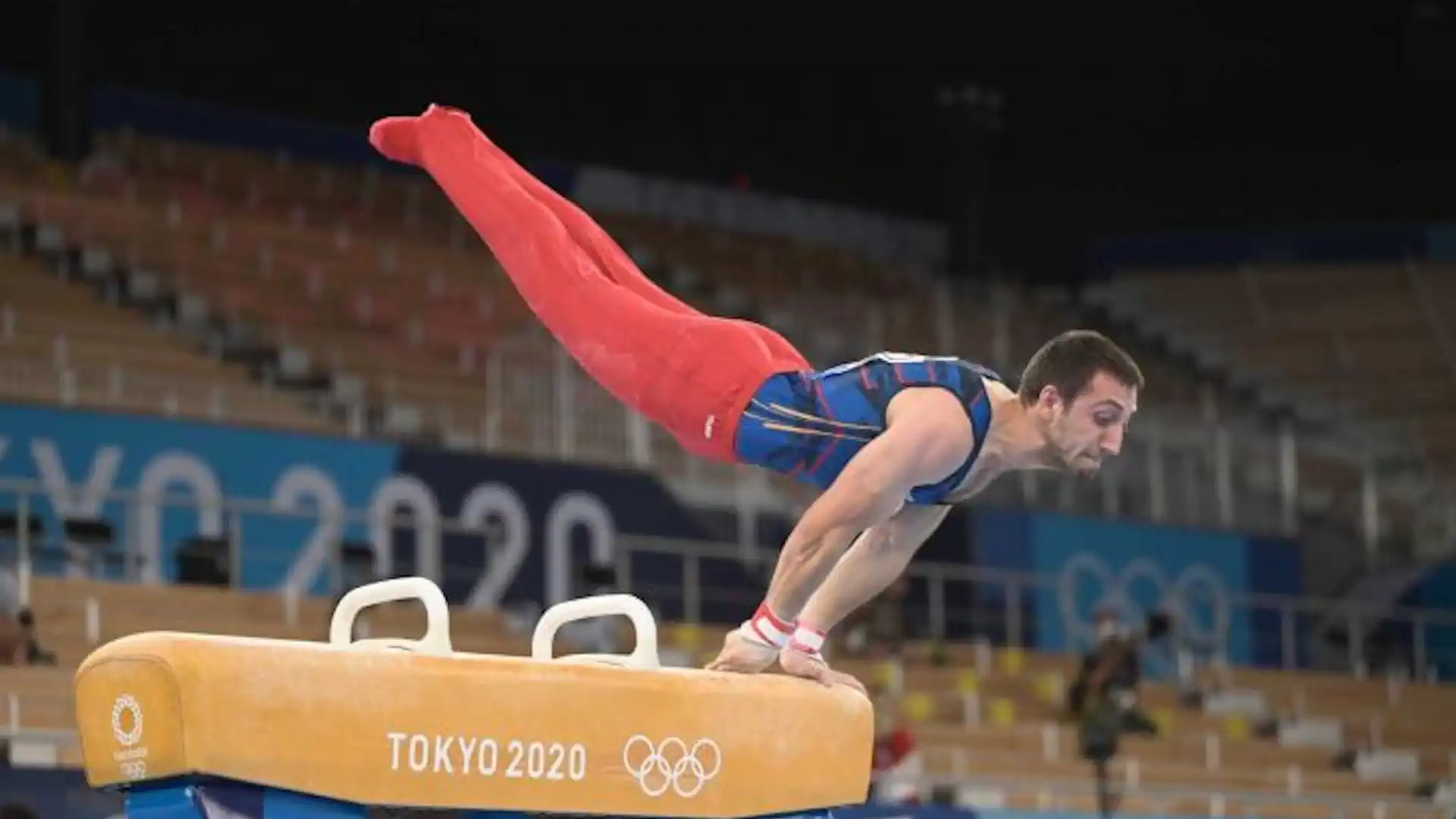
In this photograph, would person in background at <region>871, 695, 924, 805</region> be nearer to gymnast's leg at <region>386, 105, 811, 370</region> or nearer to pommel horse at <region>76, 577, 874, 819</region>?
gymnast's leg at <region>386, 105, 811, 370</region>

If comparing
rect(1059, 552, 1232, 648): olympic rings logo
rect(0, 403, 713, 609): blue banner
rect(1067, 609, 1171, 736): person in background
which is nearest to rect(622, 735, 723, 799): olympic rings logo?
rect(0, 403, 713, 609): blue banner

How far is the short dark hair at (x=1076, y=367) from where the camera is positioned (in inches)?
227

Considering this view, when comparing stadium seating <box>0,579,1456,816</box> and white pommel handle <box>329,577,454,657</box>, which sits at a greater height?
white pommel handle <box>329,577,454,657</box>

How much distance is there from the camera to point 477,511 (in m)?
14.6

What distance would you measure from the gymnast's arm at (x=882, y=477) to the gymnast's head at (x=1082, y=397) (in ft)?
0.61

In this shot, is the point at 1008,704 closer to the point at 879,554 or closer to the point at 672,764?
the point at 879,554

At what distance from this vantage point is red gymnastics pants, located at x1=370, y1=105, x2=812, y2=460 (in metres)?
6.22

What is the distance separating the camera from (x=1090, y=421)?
19.0 feet

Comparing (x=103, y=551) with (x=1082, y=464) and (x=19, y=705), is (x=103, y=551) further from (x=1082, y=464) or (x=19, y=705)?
(x=1082, y=464)

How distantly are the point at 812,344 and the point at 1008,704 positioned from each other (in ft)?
14.8

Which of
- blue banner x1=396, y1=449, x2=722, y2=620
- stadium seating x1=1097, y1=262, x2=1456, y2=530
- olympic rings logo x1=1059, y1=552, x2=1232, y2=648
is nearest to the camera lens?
blue banner x1=396, y1=449, x2=722, y2=620

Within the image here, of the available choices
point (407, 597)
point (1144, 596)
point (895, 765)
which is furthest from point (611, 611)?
point (1144, 596)

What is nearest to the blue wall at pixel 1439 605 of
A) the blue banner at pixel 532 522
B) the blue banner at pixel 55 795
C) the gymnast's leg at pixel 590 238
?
the blue banner at pixel 532 522

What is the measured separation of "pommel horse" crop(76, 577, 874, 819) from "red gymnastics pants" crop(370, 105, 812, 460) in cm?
71
